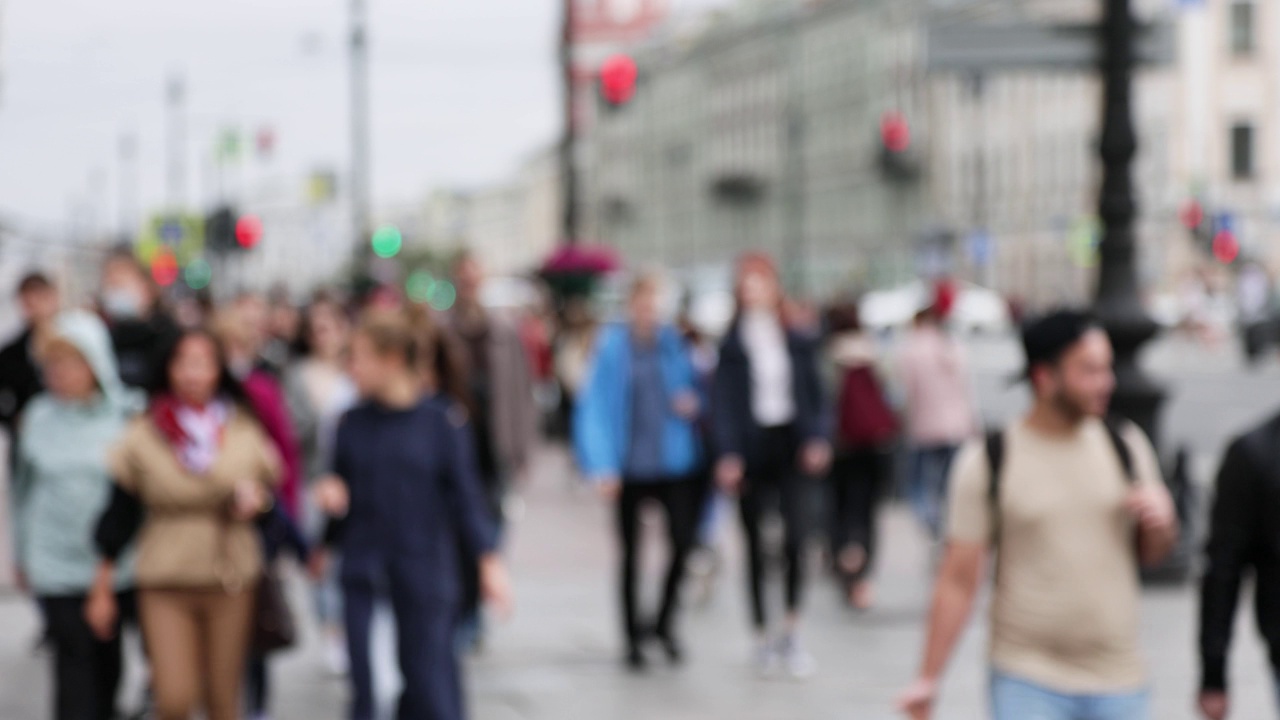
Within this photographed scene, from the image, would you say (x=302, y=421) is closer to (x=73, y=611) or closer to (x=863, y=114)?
(x=73, y=611)

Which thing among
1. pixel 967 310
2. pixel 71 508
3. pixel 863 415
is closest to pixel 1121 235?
pixel 863 415

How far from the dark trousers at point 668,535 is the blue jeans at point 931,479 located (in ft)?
10.5

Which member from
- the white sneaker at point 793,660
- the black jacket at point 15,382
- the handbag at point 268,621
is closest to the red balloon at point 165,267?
the black jacket at point 15,382

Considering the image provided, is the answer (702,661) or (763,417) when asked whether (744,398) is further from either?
(702,661)

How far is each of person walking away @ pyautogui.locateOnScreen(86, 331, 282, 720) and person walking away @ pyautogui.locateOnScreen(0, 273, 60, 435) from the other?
2693 mm

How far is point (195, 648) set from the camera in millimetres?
6664

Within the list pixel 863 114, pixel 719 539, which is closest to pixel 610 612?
pixel 719 539

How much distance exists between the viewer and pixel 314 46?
1778 inches

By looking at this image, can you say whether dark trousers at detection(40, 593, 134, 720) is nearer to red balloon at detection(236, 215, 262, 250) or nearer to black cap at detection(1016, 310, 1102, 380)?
black cap at detection(1016, 310, 1102, 380)

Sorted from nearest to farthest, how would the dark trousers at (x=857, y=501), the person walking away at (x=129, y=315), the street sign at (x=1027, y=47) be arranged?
1. the person walking away at (x=129, y=315)
2. the street sign at (x=1027, y=47)
3. the dark trousers at (x=857, y=501)

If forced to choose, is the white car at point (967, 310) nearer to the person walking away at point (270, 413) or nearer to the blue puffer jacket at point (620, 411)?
the blue puffer jacket at point (620, 411)

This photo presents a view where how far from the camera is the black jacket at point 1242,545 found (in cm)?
484

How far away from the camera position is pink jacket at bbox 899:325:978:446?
12.7 meters

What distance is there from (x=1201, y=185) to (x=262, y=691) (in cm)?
5083
